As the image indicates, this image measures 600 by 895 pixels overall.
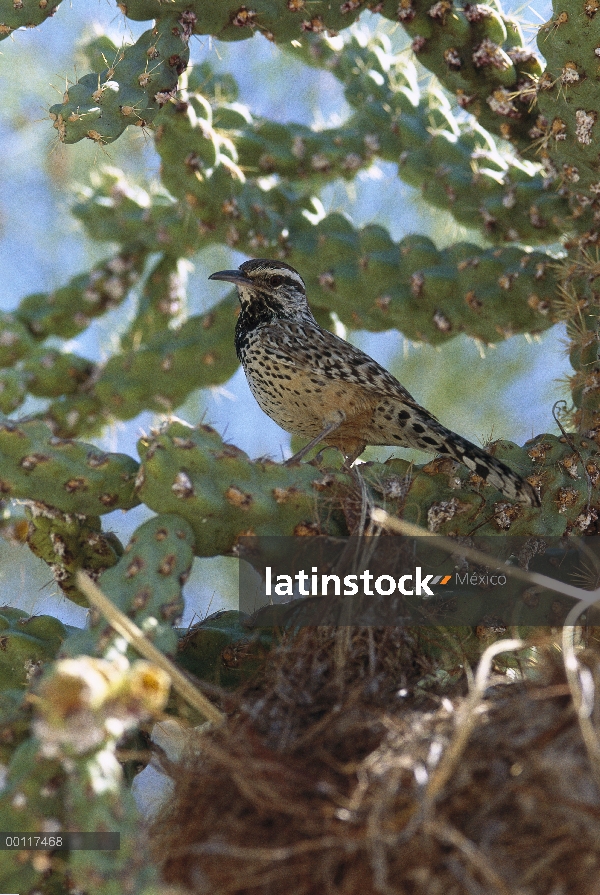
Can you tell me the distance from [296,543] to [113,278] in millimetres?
1939

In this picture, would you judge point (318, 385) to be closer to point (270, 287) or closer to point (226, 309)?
point (270, 287)

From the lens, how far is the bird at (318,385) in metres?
2.73

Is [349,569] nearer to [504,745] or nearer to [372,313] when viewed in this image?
[504,745]

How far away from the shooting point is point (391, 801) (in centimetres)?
135

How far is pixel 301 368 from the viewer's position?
275 centimetres

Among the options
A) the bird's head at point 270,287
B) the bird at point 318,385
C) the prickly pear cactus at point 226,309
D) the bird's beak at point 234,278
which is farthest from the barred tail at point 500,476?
the bird's beak at point 234,278

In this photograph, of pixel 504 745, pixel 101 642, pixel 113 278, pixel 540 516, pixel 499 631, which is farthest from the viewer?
pixel 113 278

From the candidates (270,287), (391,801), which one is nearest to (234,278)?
(270,287)

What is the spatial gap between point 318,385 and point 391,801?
152 centimetres

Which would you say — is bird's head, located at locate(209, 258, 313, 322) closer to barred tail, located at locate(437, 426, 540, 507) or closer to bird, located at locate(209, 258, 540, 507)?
bird, located at locate(209, 258, 540, 507)

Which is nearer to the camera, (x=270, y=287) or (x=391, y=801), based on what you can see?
(x=391, y=801)

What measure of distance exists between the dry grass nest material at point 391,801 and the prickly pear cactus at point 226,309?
0.12 m

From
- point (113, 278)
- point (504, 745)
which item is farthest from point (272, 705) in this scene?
point (113, 278)

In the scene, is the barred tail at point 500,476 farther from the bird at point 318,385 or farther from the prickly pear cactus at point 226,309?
the bird at point 318,385
